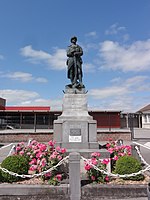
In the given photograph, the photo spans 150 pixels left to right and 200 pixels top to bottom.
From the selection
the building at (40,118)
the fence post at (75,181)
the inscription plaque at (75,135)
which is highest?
the building at (40,118)

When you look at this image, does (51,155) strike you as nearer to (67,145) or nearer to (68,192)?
(68,192)

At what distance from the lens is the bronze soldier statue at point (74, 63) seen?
901cm

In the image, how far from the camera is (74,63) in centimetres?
905

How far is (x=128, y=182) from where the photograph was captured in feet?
18.0

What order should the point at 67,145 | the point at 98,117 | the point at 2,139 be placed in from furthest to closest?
the point at 98,117, the point at 2,139, the point at 67,145

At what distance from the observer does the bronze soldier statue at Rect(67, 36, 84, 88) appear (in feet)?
29.6

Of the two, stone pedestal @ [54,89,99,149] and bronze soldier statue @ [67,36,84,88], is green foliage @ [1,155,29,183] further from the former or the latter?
bronze soldier statue @ [67,36,84,88]

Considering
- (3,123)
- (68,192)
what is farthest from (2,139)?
(3,123)

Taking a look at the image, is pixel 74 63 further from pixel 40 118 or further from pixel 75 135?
pixel 40 118

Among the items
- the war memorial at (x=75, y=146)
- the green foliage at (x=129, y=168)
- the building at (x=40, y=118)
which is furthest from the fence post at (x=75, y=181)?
the building at (x=40, y=118)

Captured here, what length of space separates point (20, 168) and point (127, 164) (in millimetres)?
3052

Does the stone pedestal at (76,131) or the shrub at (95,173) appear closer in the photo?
the shrub at (95,173)

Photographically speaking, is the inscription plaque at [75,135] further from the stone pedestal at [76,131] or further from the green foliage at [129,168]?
the green foliage at [129,168]

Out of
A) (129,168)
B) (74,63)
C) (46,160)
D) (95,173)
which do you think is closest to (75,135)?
(46,160)
